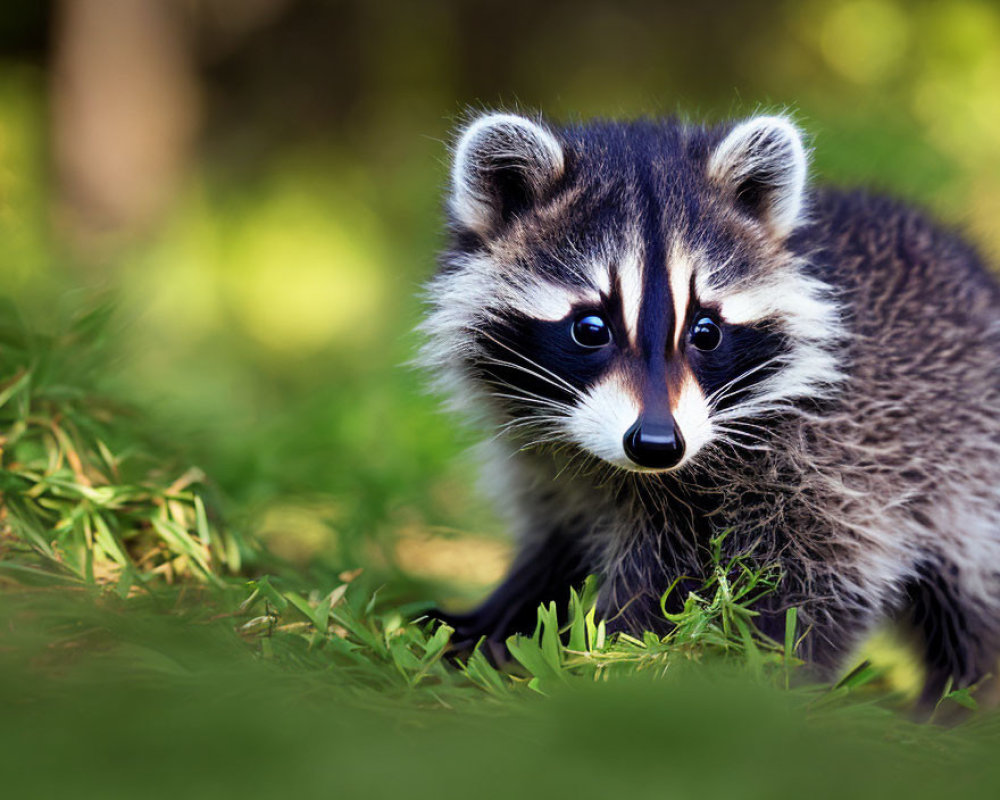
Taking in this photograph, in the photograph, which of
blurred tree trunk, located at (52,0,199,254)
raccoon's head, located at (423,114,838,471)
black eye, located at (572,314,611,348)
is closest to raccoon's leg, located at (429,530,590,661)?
raccoon's head, located at (423,114,838,471)

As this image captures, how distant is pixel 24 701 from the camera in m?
2.92

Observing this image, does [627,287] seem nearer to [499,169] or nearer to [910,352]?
[499,169]

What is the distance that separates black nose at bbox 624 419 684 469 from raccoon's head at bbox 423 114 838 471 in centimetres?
3

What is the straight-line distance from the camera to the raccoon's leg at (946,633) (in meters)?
4.27

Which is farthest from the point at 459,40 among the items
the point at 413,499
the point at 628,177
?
the point at 628,177

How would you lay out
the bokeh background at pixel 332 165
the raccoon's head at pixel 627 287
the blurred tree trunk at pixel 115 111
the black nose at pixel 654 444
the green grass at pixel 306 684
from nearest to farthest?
1. the green grass at pixel 306 684
2. the black nose at pixel 654 444
3. the raccoon's head at pixel 627 287
4. the bokeh background at pixel 332 165
5. the blurred tree trunk at pixel 115 111

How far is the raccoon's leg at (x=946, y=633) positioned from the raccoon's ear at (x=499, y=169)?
198cm

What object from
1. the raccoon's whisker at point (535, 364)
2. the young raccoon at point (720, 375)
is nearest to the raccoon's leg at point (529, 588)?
the young raccoon at point (720, 375)

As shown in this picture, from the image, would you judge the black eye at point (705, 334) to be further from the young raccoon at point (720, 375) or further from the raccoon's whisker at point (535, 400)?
the raccoon's whisker at point (535, 400)

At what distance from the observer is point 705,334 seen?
374 cm

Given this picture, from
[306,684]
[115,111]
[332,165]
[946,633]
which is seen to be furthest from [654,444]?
[332,165]

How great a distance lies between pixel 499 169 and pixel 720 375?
107 cm

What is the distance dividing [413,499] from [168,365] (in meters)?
2.79

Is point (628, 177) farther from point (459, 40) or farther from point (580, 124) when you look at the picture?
point (459, 40)
